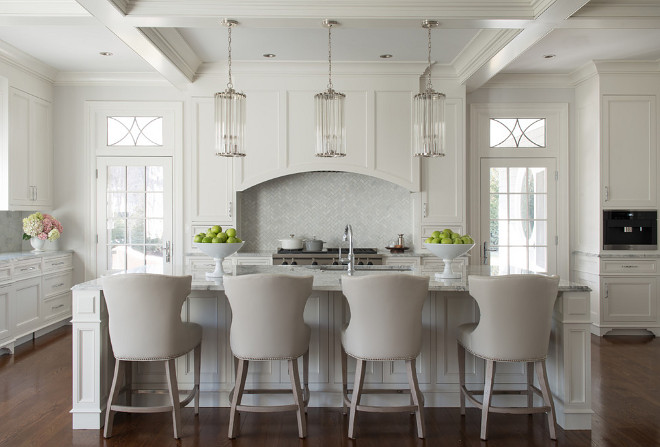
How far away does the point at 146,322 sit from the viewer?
2.62m

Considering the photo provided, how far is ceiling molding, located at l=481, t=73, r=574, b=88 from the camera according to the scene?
548 cm

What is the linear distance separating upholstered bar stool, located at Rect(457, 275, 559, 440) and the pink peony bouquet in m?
4.32

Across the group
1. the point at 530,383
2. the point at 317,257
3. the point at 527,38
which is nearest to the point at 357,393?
the point at 530,383

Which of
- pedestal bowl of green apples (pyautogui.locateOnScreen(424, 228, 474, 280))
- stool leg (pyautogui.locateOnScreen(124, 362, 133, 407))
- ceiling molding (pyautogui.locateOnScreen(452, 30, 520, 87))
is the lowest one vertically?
stool leg (pyautogui.locateOnScreen(124, 362, 133, 407))

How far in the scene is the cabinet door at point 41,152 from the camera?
16.8ft

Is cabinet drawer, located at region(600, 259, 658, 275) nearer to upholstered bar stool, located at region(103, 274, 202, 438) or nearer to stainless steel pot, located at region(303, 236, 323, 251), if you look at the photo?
stainless steel pot, located at region(303, 236, 323, 251)

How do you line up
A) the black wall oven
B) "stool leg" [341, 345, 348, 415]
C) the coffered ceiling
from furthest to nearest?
the black wall oven, the coffered ceiling, "stool leg" [341, 345, 348, 415]

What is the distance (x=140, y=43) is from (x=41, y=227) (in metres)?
2.29

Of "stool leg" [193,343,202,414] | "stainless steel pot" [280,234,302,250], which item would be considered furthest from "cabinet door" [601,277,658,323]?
"stool leg" [193,343,202,414]

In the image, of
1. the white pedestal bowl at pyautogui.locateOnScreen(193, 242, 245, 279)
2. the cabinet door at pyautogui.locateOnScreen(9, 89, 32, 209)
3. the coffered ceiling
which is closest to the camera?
the white pedestal bowl at pyautogui.locateOnScreen(193, 242, 245, 279)

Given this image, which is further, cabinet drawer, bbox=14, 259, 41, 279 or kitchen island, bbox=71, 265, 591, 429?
cabinet drawer, bbox=14, 259, 41, 279

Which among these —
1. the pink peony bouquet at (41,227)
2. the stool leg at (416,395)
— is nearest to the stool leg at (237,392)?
the stool leg at (416,395)

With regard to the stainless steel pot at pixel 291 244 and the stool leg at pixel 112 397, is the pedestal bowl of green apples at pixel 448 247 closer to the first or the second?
the stool leg at pixel 112 397

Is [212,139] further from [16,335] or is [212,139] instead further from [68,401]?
[68,401]
